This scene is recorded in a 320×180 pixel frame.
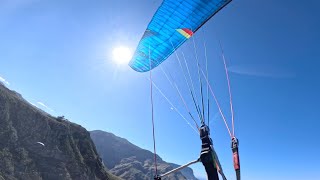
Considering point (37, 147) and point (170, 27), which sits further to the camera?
point (37, 147)

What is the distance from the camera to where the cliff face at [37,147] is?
96.6 m

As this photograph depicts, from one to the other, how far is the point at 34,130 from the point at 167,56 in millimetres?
100503

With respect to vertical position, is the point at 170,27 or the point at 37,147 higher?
the point at 170,27

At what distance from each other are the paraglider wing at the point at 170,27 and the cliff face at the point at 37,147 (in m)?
75.6

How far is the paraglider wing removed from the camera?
17.4m

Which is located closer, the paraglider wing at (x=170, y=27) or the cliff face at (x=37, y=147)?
the paraglider wing at (x=170, y=27)

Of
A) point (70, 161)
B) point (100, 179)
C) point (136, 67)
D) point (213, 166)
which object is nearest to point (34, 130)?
point (70, 161)

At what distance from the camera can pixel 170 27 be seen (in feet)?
63.5

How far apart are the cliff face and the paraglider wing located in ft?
248

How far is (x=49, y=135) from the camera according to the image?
116 meters

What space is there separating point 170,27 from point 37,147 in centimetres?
10094

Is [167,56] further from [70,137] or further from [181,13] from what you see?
[70,137]

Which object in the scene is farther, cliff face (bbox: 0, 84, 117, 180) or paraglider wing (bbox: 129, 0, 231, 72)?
cliff face (bbox: 0, 84, 117, 180)

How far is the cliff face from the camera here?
317 ft
